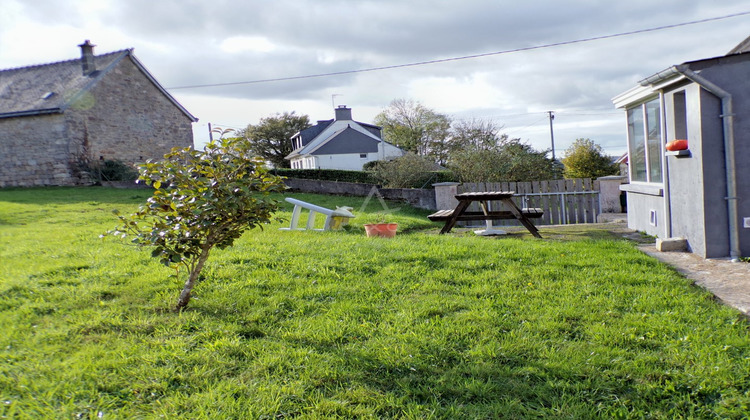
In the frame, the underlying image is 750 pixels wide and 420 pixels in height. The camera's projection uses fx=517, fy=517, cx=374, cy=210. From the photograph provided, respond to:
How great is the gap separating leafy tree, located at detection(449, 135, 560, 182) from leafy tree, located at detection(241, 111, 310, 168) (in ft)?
124

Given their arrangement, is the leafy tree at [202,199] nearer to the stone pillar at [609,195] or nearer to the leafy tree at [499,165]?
the stone pillar at [609,195]

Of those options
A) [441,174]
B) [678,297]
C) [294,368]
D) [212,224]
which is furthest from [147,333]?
[441,174]

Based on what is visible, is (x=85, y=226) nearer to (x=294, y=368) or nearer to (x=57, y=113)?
(x=294, y=368)

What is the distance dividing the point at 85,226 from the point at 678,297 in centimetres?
1004

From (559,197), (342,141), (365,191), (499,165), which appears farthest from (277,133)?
(559,197)

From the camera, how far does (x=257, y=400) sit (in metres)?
2.94

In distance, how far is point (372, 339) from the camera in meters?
3.79

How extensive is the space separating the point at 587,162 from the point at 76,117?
90.0ft

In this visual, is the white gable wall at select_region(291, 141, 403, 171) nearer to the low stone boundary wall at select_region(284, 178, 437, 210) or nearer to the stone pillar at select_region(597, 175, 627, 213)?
the low stone boundary wall at select_region(284, 178, 437, 210)

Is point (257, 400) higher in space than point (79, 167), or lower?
lower

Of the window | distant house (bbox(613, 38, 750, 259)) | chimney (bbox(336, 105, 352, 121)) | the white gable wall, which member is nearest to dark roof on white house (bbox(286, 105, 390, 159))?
the white gable wall

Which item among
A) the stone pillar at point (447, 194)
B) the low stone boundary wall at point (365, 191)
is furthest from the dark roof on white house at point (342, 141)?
the stone pillar at point (447, 194)

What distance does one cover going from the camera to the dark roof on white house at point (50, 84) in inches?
877

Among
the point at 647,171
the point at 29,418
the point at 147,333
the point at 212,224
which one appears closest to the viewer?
the point at 29,418
